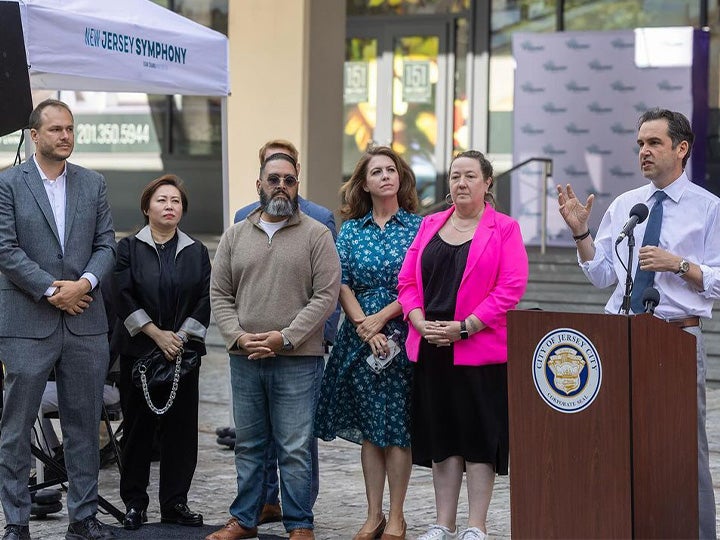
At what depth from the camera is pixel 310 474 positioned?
20.1 feet

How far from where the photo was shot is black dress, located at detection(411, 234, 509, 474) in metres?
5.75

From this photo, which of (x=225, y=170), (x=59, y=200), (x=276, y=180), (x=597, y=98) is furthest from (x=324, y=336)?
(x=597, y=98)

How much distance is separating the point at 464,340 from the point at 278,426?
106 centimetres

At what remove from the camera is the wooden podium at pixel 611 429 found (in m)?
4.59

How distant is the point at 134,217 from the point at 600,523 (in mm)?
14646

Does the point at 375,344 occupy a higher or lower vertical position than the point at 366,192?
lower

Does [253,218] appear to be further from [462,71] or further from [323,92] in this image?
[462,71]

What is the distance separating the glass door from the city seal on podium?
545 inches

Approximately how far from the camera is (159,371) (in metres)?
6.41

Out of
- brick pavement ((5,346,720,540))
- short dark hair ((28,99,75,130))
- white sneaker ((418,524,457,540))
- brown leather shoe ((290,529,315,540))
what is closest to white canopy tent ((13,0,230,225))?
short dark hair ((28,99,75,130))

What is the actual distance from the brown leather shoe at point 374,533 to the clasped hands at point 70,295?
1.81 m

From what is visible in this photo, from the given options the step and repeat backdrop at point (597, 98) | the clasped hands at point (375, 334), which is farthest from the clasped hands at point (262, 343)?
the step and repeat backdrop at point (597, 98)

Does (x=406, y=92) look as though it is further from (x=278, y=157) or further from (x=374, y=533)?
(x=374, y=533)

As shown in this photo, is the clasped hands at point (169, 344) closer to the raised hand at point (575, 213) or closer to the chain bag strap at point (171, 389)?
the chain bag strap at point (171, 389)
